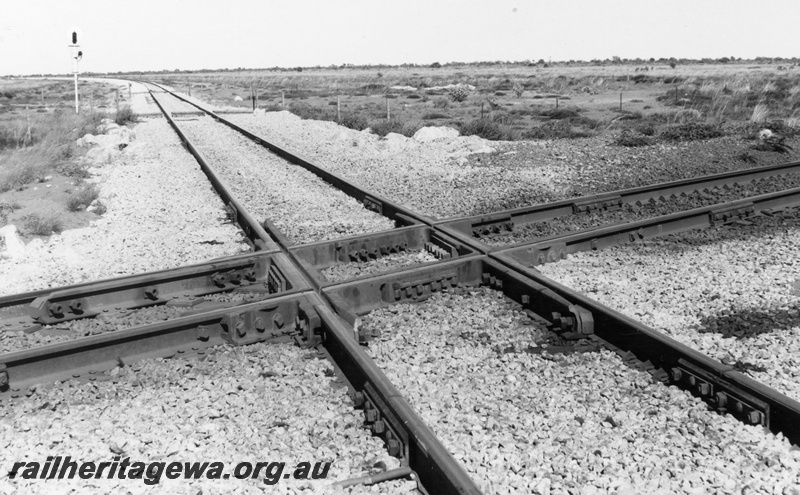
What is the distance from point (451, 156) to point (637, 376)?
38.8ft

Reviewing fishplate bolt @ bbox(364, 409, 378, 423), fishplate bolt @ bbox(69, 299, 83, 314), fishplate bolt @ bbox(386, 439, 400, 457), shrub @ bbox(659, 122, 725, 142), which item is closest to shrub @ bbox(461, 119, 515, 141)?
shrub @ bbox(659, 122, 725, 142)

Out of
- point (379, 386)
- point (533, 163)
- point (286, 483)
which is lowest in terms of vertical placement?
point (286, 483)

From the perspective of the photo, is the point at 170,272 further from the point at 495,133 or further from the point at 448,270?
the point at 495,133

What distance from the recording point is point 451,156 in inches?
635

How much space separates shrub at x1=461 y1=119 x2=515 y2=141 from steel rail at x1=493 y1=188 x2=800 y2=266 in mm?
11149

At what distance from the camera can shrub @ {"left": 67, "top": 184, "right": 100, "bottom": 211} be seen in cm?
1148

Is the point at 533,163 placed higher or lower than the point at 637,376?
higher

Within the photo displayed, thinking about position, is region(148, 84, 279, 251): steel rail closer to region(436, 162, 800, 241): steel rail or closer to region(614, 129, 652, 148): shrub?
region(436, 162, 800, 241): steel rail

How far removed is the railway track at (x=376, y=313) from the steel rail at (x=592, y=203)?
37 millimetres

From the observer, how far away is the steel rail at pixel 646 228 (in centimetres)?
723

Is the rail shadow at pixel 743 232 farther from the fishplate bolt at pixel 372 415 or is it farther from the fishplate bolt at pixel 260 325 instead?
the fishplate bolt at pixel 372 415

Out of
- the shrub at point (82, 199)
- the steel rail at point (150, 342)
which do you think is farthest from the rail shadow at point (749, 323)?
the shrub at point (82, 199)

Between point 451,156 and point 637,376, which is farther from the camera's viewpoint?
point 451,156

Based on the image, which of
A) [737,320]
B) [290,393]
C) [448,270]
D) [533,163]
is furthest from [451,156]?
[290,393]
